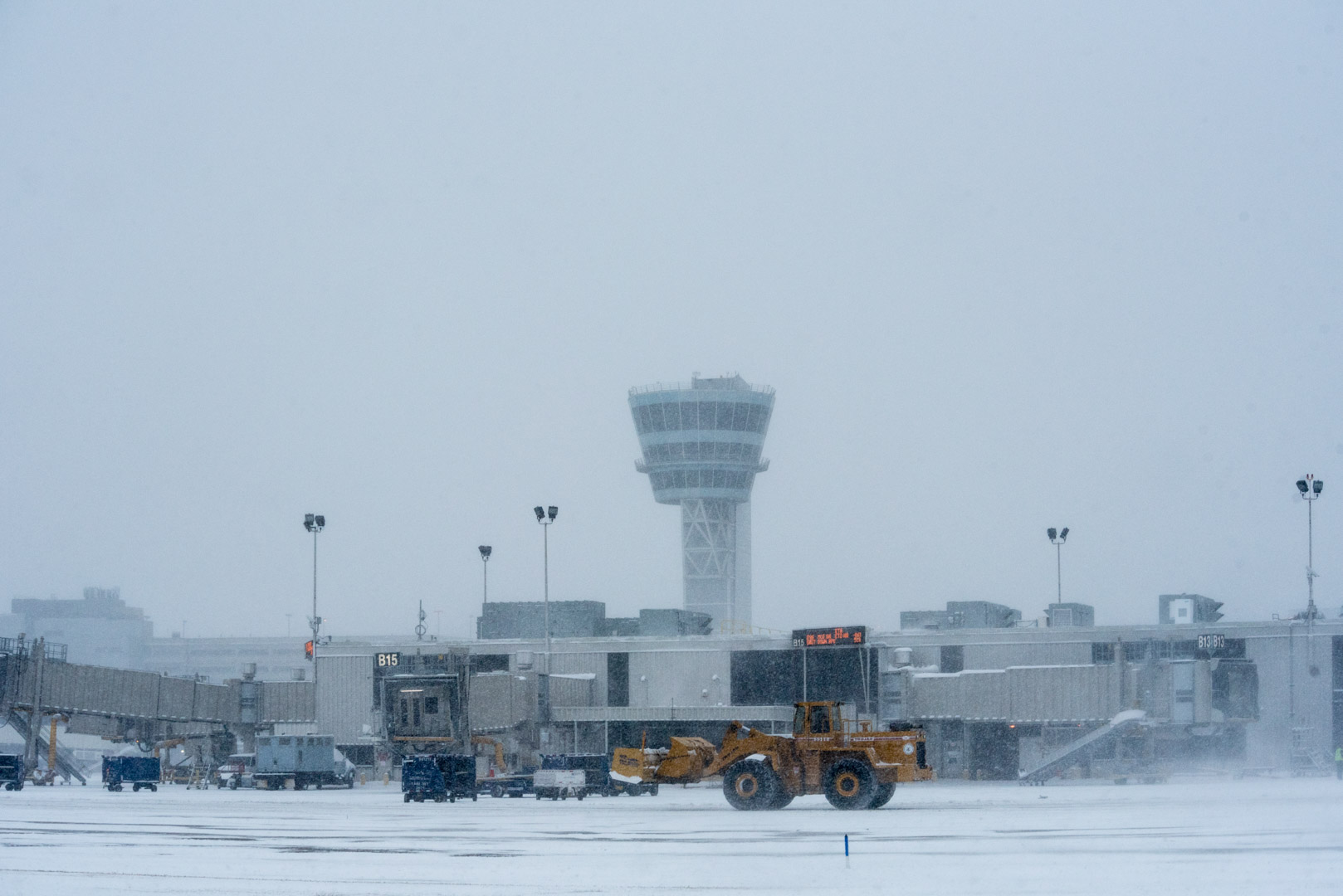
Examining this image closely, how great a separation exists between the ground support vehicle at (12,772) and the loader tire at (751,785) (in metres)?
36.7

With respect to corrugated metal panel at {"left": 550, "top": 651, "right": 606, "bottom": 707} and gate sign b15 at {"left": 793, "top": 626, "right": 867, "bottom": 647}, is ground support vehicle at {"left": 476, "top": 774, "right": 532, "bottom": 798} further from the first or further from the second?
corrugated metal panel at {"left": 550, "top": 651, "right": 606, "bottom": 707}

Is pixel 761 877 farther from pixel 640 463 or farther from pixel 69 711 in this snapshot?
pixel 640 463

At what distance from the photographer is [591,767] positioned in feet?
192

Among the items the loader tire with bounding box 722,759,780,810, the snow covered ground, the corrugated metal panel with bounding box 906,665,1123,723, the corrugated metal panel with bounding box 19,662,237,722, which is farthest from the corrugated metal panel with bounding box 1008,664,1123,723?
the corrugated metal panel with bounding box 19,662,237,722

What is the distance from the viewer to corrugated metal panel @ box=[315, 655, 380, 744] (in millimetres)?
90188

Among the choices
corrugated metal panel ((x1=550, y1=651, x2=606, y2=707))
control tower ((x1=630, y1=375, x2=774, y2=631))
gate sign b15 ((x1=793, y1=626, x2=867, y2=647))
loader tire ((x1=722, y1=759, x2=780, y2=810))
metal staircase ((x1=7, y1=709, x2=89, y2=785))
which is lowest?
metal staircase ((x1=7, y1=709, x2=89, y2=785))

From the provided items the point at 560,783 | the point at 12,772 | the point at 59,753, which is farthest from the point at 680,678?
the point at 12,772

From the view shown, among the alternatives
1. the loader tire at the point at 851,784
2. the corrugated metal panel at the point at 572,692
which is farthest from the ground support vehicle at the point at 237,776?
the loader tire at the point at 851,784

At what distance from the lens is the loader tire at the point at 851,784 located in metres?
42.7

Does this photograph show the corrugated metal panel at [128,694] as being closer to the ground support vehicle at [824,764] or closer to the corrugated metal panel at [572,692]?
the corrugated metal panel at [572,692]

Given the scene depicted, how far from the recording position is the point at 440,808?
4934 cm

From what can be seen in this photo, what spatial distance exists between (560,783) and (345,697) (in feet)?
124

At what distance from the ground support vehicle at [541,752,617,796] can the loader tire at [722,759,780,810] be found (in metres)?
14.1

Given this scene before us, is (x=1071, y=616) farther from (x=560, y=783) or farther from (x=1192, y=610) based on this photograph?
(x=560, y=783)
